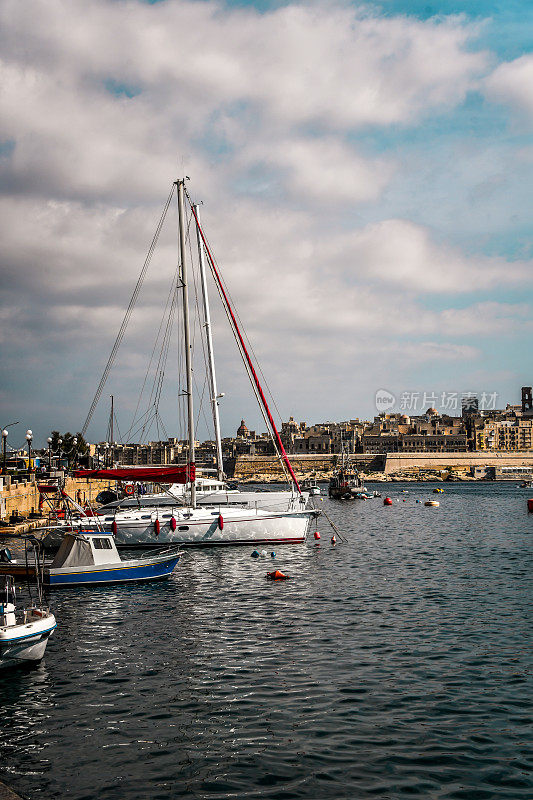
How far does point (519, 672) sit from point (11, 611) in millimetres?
12442

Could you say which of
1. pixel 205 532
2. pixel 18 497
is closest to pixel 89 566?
pixel 205 532

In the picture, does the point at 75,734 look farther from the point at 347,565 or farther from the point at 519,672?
the point at 347,565

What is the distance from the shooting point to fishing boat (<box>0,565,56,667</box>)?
16.3m

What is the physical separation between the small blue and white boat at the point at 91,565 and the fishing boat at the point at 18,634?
10934mm

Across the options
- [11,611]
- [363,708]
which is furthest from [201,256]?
[363,708]

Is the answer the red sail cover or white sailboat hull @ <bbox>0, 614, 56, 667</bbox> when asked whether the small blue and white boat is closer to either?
the red sail cover

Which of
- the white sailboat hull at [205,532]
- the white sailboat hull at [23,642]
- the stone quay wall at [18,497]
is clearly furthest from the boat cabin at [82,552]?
the stone quay wall at [18,497]

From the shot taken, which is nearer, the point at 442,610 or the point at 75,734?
the point at 75,734

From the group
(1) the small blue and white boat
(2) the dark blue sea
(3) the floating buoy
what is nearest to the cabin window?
(1) the small blue and white boat

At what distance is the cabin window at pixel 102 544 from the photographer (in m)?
28.6

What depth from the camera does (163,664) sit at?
17.4 m

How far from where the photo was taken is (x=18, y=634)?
53.7 feet

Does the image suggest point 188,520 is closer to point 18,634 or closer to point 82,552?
point 82,552

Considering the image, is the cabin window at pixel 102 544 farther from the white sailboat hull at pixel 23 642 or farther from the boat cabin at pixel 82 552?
the white sailboat hull at pixel 23 642
